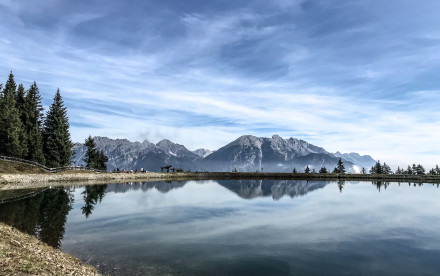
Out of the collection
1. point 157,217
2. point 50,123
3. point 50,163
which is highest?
point 50,123

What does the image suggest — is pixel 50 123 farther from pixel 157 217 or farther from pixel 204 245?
pixel 204 245

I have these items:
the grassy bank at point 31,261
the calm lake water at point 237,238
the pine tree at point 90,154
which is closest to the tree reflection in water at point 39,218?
the calm lake water at point 237,238

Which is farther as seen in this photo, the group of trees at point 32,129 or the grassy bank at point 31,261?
the group of trees at point 32,129

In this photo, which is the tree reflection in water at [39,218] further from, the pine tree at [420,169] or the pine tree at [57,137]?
the pine tree at [420,169]

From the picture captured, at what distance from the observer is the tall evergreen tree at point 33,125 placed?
93.2m

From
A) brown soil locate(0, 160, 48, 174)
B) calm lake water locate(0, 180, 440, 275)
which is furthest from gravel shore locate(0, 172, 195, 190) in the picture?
calm lake water locate(0, 180, 440, 275)

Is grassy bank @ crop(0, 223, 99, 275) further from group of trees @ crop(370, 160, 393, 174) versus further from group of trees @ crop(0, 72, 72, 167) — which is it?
group of trees @ crop(370, 160, 393, 174)

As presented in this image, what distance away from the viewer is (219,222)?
32750 mm

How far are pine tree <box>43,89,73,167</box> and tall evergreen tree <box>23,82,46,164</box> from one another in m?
2.70

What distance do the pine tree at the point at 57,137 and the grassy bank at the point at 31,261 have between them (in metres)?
91.6

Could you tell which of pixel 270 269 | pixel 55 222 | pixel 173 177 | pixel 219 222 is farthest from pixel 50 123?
pixel 270 269

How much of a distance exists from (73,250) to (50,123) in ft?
321

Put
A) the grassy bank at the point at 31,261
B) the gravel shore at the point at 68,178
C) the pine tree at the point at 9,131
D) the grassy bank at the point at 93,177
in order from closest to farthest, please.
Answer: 1. the grassy bank at the point at 31,261
2. the gravel shore at the point at 68,178
3. the grassy bank at the point at 93,177
4. the pine tree at the point at 9,131

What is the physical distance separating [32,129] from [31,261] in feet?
343
